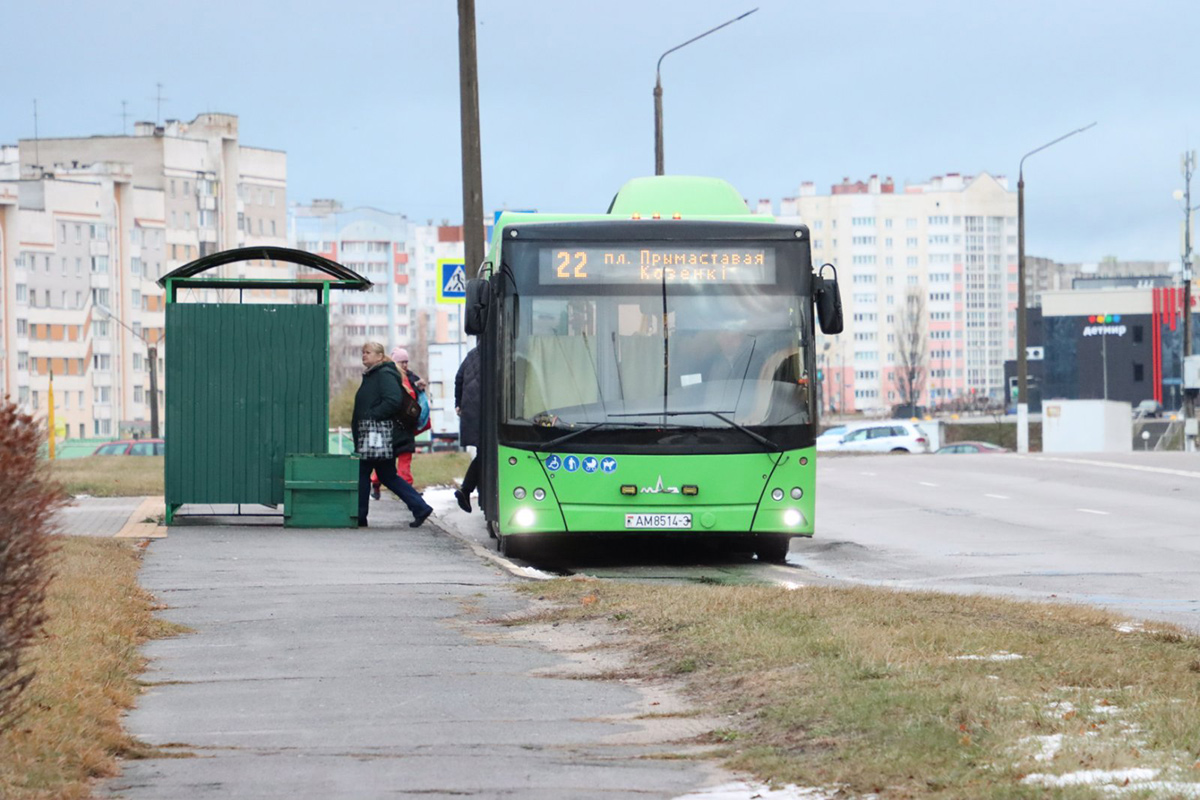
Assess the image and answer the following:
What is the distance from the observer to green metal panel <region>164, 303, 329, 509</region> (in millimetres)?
19594

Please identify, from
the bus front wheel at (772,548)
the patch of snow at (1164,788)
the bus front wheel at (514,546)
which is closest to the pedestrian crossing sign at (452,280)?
the bus front wheel at (514,546)

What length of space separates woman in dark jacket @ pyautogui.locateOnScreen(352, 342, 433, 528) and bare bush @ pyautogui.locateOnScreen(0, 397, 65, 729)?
13.4m

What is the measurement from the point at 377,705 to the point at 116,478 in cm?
2341

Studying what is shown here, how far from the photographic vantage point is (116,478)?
30891 millimetres

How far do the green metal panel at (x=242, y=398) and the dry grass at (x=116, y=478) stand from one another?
1291 millimetres

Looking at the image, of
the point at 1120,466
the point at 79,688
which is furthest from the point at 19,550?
the point at 1120,466

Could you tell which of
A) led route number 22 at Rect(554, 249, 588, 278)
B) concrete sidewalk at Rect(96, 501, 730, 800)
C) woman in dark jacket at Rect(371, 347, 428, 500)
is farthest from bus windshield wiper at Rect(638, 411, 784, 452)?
woman in dark jacket at Rect(371, 347, 428, 500)

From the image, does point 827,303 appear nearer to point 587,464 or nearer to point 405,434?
point 587,464

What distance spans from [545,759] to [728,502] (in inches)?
387

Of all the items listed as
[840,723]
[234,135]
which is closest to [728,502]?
[840,723]

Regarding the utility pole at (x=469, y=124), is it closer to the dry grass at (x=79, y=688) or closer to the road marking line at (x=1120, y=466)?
the road marking line at (x=1120, y=466)

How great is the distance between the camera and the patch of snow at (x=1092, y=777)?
597 centimetres

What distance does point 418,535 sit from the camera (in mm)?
19062

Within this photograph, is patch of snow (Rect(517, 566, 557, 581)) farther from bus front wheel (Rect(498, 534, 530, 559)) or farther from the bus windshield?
the bus windshield
